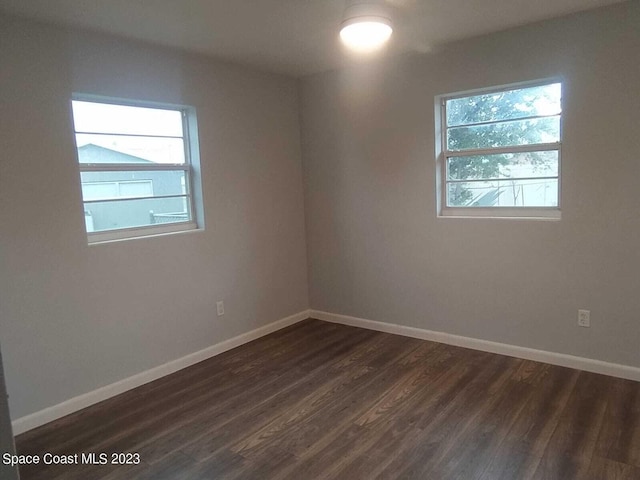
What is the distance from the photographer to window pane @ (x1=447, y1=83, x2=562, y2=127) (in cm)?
322

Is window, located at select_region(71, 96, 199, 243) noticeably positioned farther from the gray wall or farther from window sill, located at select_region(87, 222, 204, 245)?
the gray wall

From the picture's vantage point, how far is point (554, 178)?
3.26m

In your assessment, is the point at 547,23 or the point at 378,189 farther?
the point at 378,189

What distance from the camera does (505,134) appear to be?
3.43m

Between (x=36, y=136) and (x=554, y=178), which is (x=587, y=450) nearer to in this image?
(x=554, y=178)

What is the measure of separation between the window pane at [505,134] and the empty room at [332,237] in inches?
0.6

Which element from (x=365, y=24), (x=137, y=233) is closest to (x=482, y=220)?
(x=365, y=24)

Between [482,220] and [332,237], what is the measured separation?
57.8 inches

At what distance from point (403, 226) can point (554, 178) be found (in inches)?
48.1

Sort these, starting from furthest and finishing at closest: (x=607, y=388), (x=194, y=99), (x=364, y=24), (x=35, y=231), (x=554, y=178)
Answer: (x=194, y=99)
(x=554, y=178)
(x=607, y=388)
(x=35, y=231)
(x=364, y=24)

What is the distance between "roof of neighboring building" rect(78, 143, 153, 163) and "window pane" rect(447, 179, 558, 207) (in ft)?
8.25

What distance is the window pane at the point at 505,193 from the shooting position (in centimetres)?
331

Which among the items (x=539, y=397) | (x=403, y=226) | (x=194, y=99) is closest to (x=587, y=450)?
(x=539, y=397)

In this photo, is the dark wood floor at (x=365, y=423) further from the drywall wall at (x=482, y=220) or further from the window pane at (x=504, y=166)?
the window pane at (x=504, y=166)
